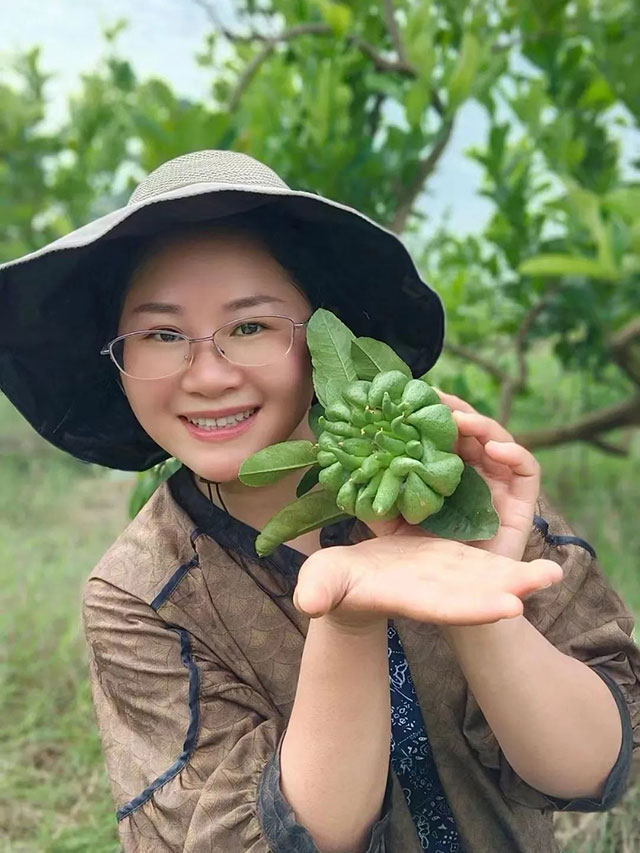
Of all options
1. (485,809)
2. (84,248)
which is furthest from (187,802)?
(84,248)

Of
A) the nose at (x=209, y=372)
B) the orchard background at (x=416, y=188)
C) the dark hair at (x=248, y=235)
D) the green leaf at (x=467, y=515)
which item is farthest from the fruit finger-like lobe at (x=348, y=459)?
the orchard background at (x=416, y=188)

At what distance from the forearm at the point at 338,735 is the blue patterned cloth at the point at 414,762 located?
202 millimetres

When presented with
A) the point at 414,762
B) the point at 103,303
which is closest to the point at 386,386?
the point at 103,303

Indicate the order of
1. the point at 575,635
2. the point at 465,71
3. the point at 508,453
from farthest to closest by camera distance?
the point at 465,71 < the point at 575,635 < the point at 508,453

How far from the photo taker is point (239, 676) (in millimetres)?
1049

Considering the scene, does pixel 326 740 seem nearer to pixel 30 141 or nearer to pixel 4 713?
pixel 4 713

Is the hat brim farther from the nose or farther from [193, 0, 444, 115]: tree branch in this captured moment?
[193, 0, 444, 115]: tree branch

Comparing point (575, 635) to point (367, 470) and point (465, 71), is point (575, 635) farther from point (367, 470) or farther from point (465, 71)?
point (465, 71)

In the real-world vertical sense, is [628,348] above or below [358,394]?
below

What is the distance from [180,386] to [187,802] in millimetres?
437

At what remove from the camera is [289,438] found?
102cm

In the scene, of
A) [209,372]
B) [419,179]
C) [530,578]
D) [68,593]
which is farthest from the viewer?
[68,593]

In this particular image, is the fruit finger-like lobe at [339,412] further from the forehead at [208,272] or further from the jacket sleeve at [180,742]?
the jacket sleeve at [180,742]

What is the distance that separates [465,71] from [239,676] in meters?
1.50
